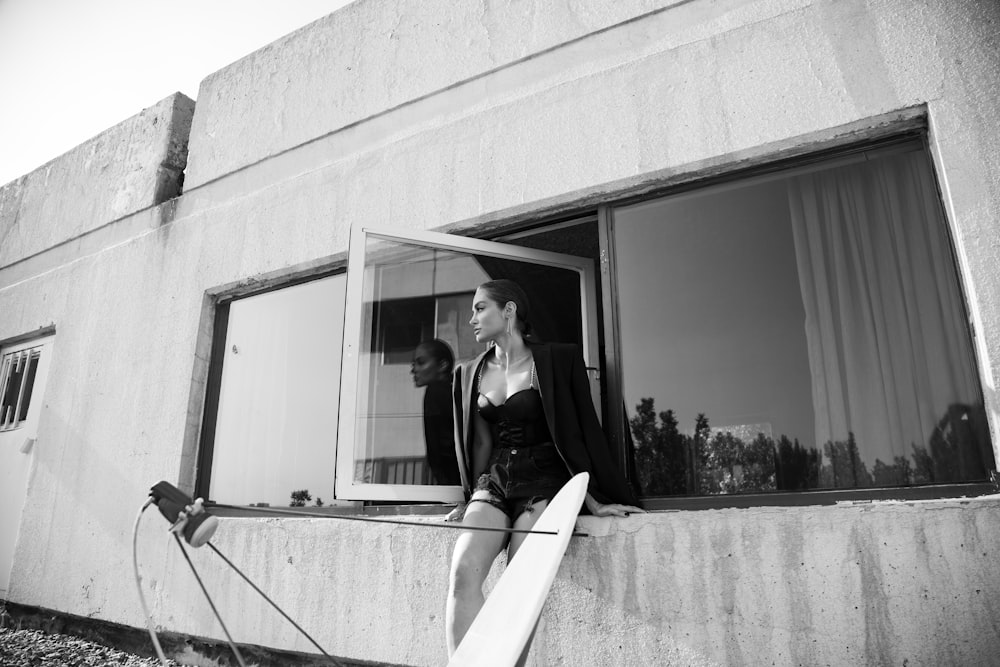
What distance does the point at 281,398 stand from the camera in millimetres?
4090

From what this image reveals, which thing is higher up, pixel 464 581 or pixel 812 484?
pixel 812 484

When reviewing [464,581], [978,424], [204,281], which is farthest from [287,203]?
[978,424]

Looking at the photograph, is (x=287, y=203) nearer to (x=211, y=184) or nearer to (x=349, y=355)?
(x=211, y=184)

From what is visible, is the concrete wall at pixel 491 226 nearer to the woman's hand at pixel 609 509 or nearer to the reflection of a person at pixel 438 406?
the woman's hand at pixel 609 509

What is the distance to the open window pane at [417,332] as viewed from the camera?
313cm

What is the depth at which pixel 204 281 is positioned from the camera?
440 cm

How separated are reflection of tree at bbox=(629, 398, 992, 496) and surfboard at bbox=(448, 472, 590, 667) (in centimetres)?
58

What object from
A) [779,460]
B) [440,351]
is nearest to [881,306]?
[779,460]

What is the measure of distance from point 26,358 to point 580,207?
4.84 meters

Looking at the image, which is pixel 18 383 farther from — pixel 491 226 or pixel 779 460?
pixel 779 460

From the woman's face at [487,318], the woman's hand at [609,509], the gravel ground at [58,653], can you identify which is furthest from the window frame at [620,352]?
the gravel ground at [58,653]

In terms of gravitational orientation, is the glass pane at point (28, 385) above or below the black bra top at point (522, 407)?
above

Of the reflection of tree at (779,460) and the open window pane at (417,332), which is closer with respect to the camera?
the reflection of tree at (779,460)

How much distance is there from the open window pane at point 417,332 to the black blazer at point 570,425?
0.39 metres
